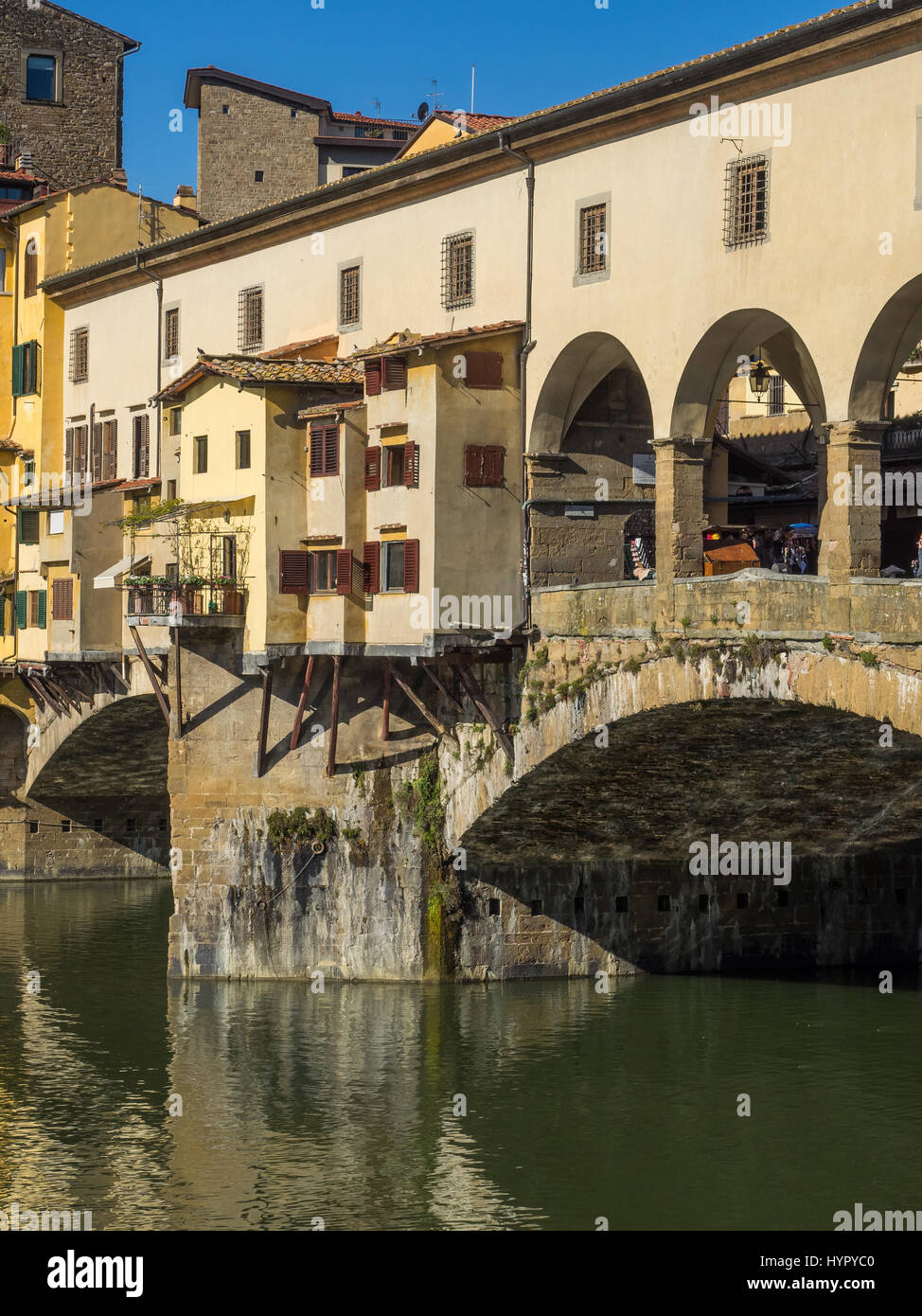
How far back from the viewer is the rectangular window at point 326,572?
133ft

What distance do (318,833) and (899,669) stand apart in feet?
53.5

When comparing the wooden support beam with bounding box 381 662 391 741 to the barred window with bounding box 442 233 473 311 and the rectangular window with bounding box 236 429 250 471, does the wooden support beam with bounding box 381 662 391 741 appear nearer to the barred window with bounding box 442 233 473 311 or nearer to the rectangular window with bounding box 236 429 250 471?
the rectangular window with bounding box 236 429 250 471

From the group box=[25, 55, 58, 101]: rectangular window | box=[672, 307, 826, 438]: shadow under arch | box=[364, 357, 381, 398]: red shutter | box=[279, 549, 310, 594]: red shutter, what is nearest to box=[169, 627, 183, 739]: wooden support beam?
box=[279, 549, 310, 594]: red shutter

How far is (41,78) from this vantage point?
71875 millimetres

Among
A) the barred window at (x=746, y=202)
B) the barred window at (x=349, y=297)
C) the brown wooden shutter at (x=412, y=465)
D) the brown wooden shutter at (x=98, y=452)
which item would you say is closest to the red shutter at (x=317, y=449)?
the brown wooden shutter at (x=412, y=465)

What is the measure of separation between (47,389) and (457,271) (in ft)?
69.4

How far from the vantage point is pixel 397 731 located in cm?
4150

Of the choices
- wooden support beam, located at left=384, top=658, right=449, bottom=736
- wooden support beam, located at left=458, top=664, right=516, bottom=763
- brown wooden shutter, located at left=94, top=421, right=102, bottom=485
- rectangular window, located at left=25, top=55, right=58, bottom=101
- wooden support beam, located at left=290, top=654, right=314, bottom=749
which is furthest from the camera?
rectangular window, located at left=25, top=55, right=58, bottom=101

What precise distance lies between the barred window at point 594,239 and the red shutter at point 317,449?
6.49 m

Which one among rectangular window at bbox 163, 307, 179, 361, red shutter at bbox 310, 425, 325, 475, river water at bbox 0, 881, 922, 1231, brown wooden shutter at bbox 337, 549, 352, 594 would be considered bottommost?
river water at bbox 0, 881, 922, 1231

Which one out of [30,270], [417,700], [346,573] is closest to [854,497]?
[417,700]

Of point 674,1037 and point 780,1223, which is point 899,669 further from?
point 674,1037

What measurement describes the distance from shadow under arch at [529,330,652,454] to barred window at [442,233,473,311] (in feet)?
9.14

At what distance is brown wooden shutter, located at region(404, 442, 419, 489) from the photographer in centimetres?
3834
